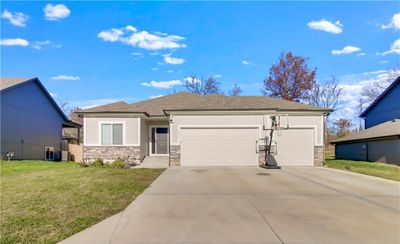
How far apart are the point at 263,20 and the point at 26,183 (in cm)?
1166

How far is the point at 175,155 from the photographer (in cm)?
1650

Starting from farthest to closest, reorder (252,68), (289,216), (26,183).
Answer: (252,68) < (26,183) < (289,216)

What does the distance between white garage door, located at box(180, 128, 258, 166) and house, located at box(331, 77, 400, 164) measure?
9.64m

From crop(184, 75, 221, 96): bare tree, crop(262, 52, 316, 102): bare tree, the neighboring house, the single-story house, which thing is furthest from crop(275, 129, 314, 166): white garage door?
crop(184, 75, 221, 96): bare tree

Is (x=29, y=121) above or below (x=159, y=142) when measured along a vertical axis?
→ above

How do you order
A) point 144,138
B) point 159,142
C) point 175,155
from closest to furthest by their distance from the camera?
point 175,155 → point 144,138 → point 159,142

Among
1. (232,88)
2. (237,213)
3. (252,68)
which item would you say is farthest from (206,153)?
(232,88)

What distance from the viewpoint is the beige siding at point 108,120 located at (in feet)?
58.5

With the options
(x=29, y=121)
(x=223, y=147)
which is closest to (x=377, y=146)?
(x=223, y=147)

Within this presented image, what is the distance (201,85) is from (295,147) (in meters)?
30.3

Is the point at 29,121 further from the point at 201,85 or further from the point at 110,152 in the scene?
the point at 201,85

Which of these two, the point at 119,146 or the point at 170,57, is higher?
the point at 170,57

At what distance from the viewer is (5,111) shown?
19.8m

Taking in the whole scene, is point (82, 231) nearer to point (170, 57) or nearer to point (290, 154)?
point (290, 154)
